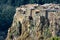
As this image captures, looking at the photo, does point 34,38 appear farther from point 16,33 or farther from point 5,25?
point 5,25

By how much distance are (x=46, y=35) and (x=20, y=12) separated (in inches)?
237

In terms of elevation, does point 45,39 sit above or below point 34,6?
below

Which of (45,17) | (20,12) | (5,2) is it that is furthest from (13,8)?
(45,17)

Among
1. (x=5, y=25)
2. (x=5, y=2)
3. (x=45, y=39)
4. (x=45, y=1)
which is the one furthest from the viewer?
(x=5, y=2)

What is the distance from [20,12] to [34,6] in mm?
1704

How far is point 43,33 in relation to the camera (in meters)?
34.4

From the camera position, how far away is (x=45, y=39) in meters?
33.5

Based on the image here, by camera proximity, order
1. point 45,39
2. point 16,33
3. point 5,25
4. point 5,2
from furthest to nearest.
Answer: point 5,2 → point 5,25 → point 16,33 → point 45,39

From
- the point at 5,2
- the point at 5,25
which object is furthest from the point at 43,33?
the point at 5,2

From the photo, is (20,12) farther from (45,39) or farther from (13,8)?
(13,8)

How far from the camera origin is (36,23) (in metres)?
35.7

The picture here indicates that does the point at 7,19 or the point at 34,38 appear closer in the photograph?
the point at 34,38

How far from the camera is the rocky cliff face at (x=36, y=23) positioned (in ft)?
112

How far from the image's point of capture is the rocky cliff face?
112ft
